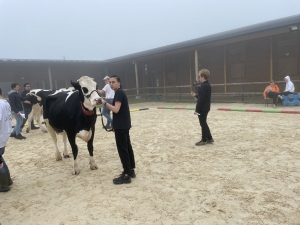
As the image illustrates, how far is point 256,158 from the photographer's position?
4.55 metres

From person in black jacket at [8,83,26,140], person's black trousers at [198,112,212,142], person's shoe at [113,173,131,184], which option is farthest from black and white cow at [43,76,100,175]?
person in black jacket at [8,83,26,140]

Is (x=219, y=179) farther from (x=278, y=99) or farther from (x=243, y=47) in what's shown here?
(x=243, y=47)

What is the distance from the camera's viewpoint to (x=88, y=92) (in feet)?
13.0

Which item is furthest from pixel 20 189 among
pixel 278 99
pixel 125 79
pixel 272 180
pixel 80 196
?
pixel 125 79

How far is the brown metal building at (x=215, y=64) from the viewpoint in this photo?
14.2 m

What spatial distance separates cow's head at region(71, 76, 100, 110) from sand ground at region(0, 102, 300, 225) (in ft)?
4.27

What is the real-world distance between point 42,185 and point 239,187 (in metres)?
3.15

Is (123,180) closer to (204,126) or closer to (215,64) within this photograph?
(204,126)

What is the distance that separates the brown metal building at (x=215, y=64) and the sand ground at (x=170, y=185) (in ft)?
32.4

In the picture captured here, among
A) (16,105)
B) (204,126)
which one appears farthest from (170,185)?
(16,105)

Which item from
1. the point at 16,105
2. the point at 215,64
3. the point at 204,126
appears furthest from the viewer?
the point at 215,64

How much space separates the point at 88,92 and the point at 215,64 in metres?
15.4

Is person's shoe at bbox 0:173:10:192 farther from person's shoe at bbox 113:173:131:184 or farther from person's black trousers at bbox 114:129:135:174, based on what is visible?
person's black trousers at bbox 114:129:135:174

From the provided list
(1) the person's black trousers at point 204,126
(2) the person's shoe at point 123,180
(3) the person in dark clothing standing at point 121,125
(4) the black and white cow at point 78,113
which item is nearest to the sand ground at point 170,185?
(2) the person's shoe at point 123,180
